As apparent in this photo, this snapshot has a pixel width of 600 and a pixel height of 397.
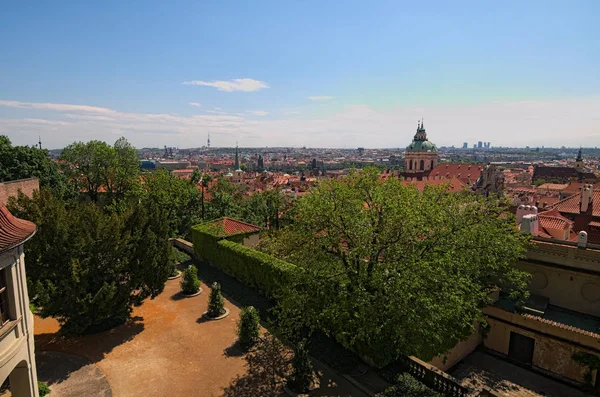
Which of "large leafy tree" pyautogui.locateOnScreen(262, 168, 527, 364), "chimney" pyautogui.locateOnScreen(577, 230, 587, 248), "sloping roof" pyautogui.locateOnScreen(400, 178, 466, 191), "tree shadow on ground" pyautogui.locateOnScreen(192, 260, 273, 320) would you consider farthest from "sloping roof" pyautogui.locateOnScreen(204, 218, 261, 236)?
"chimney" pyautogui.locateOnScreen(577, 230, 587, 248)

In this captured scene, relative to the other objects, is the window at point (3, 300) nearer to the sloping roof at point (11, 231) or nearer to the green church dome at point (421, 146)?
the sloping roof at point (11, 231)

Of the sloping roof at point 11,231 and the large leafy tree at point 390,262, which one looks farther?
the large leafy tree at point 390,262

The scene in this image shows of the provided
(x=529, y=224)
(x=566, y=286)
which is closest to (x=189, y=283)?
(x=529, y=224)

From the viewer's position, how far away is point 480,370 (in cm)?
1973

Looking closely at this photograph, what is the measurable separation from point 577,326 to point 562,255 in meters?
3.91

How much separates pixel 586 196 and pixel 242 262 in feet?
93.2

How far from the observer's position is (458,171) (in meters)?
103

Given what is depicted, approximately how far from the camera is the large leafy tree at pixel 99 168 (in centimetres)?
4728

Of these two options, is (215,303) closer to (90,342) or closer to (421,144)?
(90,342)

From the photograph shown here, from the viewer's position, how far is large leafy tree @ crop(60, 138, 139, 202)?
4728 centimetres

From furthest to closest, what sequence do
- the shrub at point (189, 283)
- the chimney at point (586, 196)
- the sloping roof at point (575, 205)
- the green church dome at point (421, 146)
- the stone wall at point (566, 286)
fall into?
the green church dome at point (421, 146)
the sloping roof at point (575, 205)
the chimney at point (586, 196)
the shrub at point (189, 283)
the stone wall at point (566, 286)

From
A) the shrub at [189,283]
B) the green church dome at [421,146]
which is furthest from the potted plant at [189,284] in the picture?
the green church dome at [421,146]

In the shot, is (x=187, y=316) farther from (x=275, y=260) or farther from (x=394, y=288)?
(x=394, y=288)

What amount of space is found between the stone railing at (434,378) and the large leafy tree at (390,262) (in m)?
0.58
